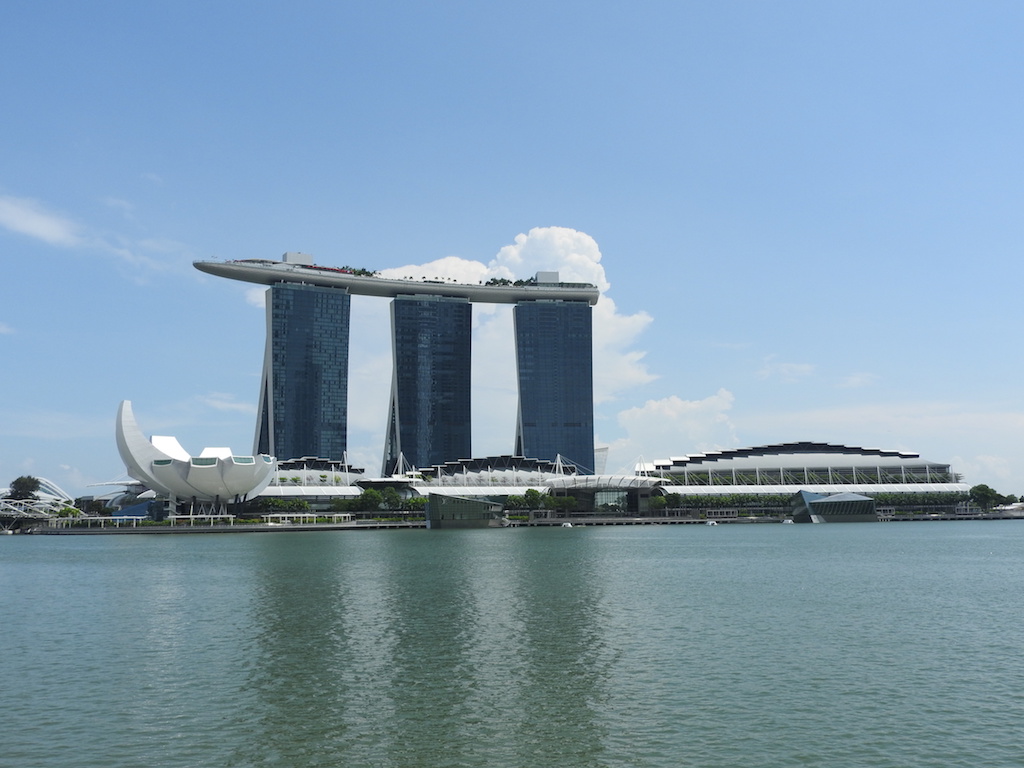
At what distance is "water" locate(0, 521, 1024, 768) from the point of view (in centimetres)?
1811

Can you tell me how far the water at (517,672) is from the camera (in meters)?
18.1

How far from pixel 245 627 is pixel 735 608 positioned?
798 inches

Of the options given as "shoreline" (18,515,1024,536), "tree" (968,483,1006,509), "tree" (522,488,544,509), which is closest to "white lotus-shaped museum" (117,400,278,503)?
"shoreline" (18,515,1024,536)

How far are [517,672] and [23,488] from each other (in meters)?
179

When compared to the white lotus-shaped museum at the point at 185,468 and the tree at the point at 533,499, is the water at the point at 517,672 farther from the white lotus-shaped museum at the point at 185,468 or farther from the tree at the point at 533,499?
the tree at the point at 533,499

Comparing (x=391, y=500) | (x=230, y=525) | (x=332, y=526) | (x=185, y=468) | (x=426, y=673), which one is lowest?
(x=426, y=673)

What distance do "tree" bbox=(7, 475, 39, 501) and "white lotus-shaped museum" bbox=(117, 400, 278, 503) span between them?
104 feet

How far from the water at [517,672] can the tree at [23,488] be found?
140 m

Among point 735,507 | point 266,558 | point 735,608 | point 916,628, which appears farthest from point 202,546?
point 735,507

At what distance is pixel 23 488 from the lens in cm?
17450

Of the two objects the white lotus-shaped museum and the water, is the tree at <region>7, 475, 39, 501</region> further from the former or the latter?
the water

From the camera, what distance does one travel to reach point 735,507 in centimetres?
18588

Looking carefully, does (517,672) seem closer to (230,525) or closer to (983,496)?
(230,525)

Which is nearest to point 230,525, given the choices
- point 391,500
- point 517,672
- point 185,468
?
point 185,468
